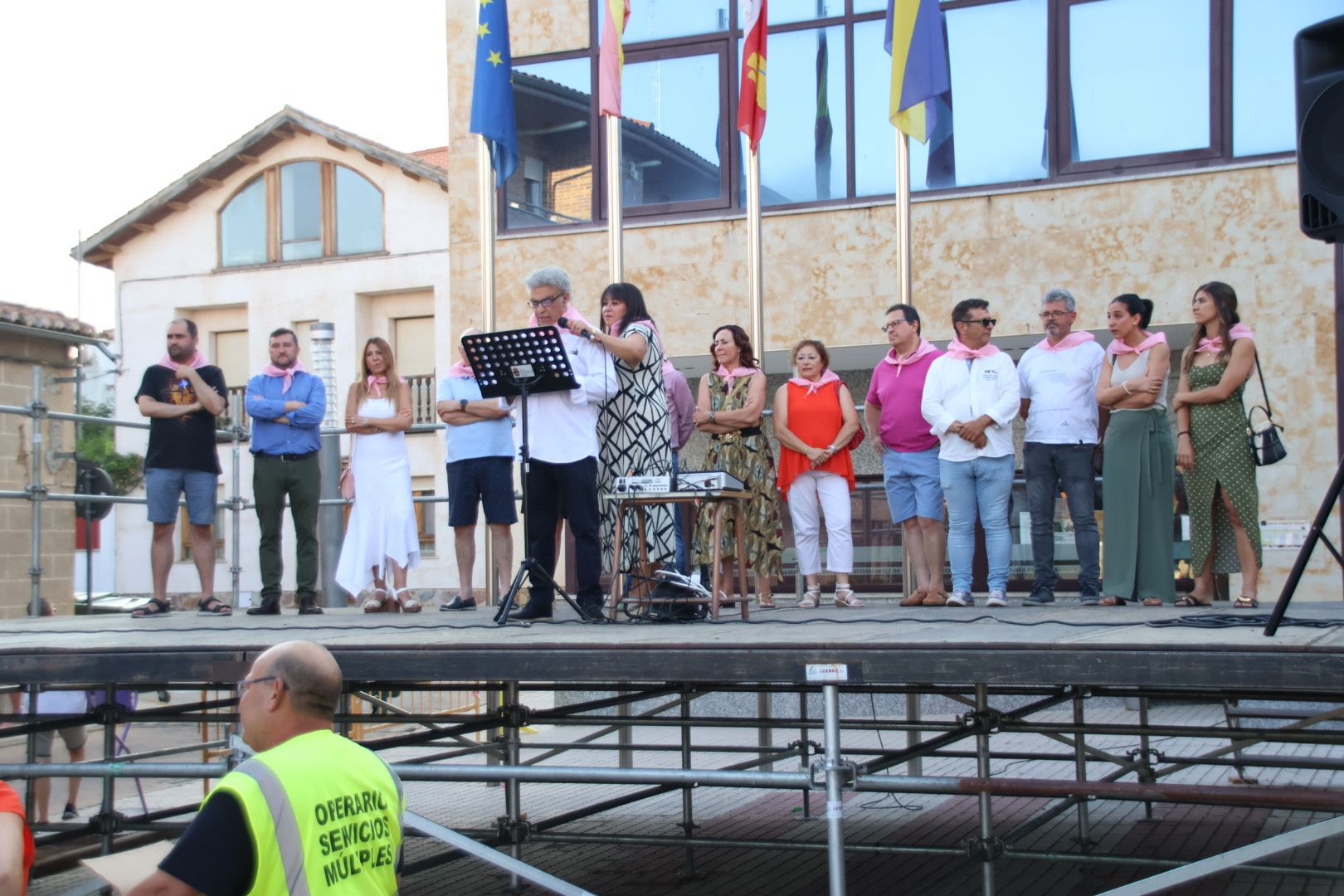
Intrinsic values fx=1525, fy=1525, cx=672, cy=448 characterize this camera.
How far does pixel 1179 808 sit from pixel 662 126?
8895 millimetres

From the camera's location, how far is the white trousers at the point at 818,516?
9.06 metres

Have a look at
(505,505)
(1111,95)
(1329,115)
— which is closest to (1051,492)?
(505,505)

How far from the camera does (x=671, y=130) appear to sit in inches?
629

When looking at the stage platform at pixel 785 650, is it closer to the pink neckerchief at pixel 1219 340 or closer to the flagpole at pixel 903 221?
the pink neckerchief at pixel 1219 340

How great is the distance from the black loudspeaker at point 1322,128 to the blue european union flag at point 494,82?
683cm

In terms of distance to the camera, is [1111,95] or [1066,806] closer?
[1066,806]

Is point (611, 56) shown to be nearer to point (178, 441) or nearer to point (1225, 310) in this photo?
point (178, 441)

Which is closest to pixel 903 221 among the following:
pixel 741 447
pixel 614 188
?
pixel 741 447

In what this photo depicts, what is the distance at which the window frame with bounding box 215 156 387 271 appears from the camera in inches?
1282

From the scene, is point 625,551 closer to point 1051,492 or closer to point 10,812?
point 1051,492


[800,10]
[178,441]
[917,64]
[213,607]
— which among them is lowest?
[213,607]

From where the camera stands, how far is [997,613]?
7012 millimetres

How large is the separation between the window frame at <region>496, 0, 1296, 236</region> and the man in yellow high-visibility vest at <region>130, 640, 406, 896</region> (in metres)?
11.3

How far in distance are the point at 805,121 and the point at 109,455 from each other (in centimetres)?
3460
